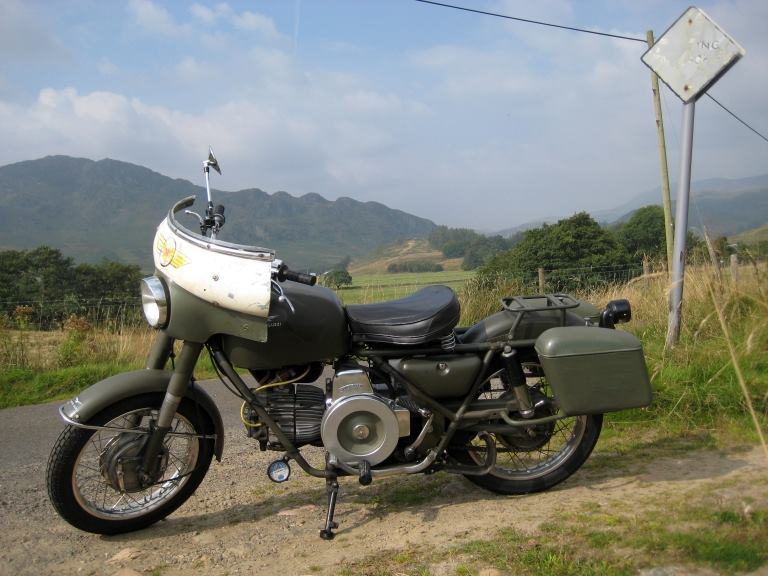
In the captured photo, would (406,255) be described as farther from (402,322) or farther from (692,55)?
Answer: (402,322)

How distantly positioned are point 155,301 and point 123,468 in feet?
3.00

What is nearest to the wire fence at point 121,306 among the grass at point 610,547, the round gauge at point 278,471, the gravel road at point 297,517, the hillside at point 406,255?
the gravel road at point 297,517

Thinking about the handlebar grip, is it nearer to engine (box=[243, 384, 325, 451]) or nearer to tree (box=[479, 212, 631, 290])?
engine (box=[243, 384, 325, 451])

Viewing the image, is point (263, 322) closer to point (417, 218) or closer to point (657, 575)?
point (657, 575)

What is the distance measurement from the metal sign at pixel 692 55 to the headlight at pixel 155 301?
4009 mm

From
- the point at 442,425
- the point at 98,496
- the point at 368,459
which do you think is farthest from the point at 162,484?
the point at 442,425

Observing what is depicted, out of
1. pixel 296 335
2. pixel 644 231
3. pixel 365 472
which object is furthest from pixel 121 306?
pixel 644 231

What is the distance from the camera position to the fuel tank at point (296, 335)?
3.13 meters

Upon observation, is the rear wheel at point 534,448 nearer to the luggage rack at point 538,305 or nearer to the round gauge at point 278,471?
the luggage rack at point 538,305

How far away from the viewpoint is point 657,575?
8.06ft

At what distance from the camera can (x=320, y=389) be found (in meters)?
3.43

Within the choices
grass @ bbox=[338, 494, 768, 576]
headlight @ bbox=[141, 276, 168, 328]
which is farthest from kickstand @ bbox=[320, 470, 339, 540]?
headlight @ bbox=[141, 276, 168, 328]

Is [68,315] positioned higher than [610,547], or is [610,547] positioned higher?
[68,315]

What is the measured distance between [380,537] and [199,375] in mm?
4887
